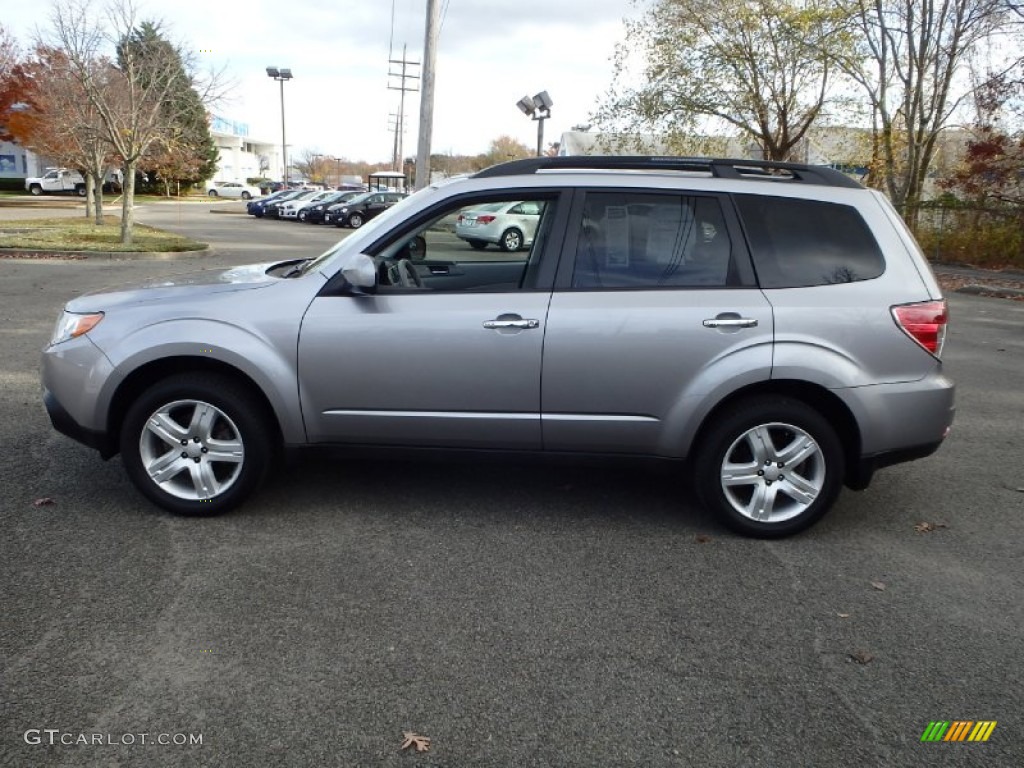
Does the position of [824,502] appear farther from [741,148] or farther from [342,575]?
[741,148]

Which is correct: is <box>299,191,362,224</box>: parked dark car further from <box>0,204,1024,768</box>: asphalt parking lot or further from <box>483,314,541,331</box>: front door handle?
<box>483,314,541,331</box>: front door handle

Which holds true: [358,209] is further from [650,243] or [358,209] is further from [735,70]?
[650,243]

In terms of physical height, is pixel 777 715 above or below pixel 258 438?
below

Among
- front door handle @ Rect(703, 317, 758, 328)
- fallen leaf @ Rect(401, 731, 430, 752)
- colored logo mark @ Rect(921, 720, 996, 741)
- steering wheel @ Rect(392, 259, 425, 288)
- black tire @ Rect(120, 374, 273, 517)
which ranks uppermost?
steering wheel @ Rect(392, 259, 425, 288)

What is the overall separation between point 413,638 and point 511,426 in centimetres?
131

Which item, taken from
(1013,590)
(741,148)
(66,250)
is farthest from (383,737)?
(741,148)

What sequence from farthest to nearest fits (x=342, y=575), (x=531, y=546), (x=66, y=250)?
(x=66, y=250)
(x=531, y=546)
(x=342, y=575)

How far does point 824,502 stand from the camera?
169 inches

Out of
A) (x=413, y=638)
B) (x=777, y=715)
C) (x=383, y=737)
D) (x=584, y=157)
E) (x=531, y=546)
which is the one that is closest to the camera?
(x=383, y=737)

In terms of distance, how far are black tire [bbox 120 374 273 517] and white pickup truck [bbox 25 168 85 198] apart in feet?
199

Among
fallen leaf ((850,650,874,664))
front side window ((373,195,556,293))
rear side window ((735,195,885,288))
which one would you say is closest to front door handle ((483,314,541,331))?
front side window ((373,195,556,293))

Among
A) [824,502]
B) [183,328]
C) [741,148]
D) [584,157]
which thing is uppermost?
[741,148]

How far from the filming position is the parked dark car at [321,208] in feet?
128

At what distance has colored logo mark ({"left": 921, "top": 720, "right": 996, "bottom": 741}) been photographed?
9.20ft
